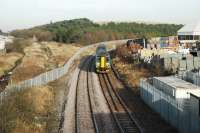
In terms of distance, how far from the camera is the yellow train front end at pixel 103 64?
57156mm

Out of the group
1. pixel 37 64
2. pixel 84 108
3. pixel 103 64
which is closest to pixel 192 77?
pixel 84 108

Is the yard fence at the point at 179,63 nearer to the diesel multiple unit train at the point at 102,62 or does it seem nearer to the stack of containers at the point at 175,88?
the diesel multiple unit train at the point at 102,62

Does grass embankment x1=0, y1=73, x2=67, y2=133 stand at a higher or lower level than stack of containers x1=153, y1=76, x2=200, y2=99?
lower

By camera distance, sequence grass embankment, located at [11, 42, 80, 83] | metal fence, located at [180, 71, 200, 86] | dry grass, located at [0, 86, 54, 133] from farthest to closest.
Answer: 1. grass embankment, located at [11, 42, 80, 83]
2. metal fence, located at [180, 71, 200, 86]
3. dry grass, located at [0, 86, 54, 133]

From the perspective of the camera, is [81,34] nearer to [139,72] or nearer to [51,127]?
[139,72]

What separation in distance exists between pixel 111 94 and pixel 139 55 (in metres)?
23.6

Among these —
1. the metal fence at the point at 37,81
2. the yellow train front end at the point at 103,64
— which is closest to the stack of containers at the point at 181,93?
the metal fence at the point at 37,81

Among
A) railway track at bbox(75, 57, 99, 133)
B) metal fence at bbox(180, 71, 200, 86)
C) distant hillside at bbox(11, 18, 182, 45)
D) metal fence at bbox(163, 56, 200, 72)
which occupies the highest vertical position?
distant hillside at bbox(11, 18, 182, 45)

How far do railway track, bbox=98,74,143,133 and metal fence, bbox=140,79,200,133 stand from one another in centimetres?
204

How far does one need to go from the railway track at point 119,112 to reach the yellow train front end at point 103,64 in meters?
7.93

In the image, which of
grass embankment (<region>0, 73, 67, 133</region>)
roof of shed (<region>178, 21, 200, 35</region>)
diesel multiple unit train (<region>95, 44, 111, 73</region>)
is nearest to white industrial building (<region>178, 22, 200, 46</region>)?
roof of shed (<region>178, 21, 200, 35</region>)

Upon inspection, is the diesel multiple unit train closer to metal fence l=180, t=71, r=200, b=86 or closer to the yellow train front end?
the yellow train front end

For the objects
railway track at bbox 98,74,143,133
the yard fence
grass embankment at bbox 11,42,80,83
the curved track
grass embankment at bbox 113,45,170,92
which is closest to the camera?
railway track at bbox 98,74,143,133

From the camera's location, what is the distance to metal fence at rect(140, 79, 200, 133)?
23.2m
